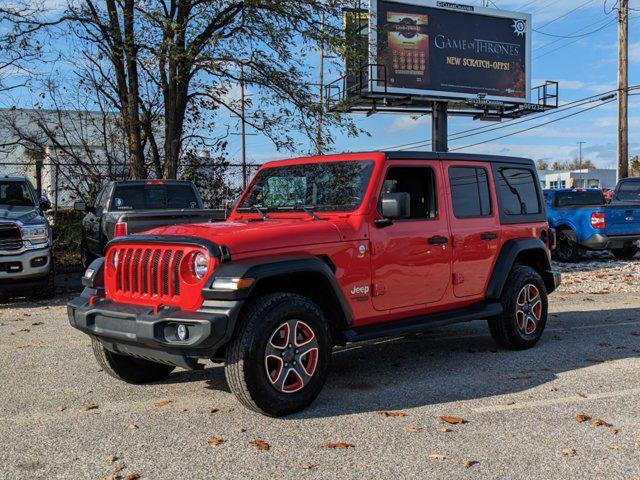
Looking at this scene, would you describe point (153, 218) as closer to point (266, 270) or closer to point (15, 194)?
point (15, 194)

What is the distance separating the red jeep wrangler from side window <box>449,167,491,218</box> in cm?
2

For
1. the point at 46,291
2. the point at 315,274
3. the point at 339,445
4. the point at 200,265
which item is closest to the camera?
the point at 339,445

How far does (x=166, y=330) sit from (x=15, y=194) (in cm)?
794

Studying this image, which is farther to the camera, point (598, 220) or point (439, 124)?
point (439, 124)

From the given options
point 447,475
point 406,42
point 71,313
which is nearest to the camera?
point 447,475

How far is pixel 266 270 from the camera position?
4.41 m

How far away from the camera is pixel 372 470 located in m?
3.65

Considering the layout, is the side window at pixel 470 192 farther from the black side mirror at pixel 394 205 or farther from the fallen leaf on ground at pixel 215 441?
the fallen leaf on ground at pixel 215 441

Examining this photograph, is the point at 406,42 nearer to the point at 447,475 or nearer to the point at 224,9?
the point at 224,9

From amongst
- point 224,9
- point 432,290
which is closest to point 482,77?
point 224,9

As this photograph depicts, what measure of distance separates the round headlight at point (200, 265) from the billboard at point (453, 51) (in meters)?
20.7

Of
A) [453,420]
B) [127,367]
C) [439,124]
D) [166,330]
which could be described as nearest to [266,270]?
[166,330]

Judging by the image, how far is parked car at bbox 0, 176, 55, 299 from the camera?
9594mm

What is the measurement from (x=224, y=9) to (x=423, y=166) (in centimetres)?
1004
